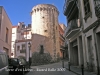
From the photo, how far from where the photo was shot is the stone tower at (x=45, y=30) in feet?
116

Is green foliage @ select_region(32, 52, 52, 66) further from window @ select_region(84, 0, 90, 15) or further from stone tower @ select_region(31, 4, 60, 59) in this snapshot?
window @ select_region(84, 0, 90, 15)

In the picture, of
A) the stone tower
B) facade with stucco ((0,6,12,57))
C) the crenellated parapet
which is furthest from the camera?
the crenellated parapet

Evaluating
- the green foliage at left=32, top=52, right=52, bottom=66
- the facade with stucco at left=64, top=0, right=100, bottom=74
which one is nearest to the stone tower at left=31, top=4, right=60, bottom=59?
the green foliage at left=32, top=52, right=52, bottom=66

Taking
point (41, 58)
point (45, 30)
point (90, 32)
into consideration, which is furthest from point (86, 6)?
point (41, 58)

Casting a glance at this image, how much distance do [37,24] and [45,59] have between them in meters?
9.38

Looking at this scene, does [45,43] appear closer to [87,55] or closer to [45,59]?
[45,59]

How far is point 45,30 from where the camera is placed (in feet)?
118

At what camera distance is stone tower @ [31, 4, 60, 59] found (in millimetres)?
35375

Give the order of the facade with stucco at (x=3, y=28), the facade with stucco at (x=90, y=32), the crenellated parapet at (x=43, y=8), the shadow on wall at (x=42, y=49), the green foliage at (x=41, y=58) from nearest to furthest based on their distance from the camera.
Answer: the facade with stucco at (x=90, y=32), the facade with stucco at (x=3, y=28), the green foliage at (x=41, y=58), the shadow on wall at (x=42, y=49), the crenellated parapet at (x=43, y=8)

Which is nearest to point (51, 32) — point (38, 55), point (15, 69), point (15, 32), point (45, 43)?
point (45, 43)

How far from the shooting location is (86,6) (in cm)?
1397

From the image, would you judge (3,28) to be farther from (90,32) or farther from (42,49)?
(42,49)

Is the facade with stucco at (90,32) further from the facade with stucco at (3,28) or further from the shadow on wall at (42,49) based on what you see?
the shadow on wall at (42,49)

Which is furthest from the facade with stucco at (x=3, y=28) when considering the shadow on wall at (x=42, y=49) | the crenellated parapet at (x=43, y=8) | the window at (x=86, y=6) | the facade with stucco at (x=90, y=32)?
the crenellated parapet at (x=43, y=8)
